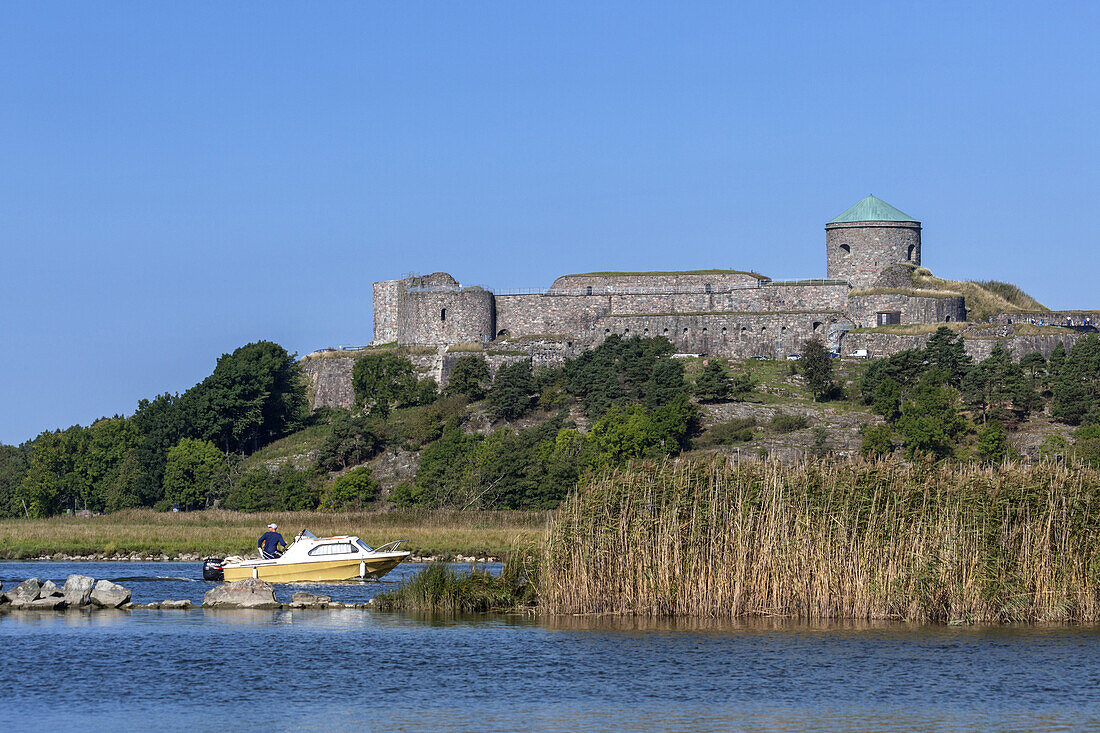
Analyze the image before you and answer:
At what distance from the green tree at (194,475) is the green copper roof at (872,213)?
3328 cm

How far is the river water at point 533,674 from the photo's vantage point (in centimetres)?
1916

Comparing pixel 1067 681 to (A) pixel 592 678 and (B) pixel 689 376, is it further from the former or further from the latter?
(B) pixel 689 376

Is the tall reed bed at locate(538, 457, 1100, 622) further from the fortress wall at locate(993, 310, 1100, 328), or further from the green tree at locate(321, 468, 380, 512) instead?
the fortress wall at locate(993, 310, 1100, 328)

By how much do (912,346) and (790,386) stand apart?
20.9ft

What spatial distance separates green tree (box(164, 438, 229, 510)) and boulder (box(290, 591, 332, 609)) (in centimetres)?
3534

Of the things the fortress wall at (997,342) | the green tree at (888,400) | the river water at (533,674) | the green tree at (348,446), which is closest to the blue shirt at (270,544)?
the river water at (533,674)

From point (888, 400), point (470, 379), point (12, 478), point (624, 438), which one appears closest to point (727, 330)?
point (470, 379)

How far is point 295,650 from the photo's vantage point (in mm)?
24297

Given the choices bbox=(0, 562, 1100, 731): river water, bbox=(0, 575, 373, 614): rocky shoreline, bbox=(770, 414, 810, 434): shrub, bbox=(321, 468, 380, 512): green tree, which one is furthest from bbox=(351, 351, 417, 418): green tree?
bbox=(0, 562, 1100, 731): river water

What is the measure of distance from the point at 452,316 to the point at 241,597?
45943 mm

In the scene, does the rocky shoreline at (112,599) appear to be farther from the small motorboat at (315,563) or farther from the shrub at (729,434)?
the shrub at (729,434)

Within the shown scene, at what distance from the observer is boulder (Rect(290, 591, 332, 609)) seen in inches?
1170

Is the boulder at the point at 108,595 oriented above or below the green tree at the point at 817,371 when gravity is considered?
below

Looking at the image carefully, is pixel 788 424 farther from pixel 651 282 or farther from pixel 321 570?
pixel 321 570
